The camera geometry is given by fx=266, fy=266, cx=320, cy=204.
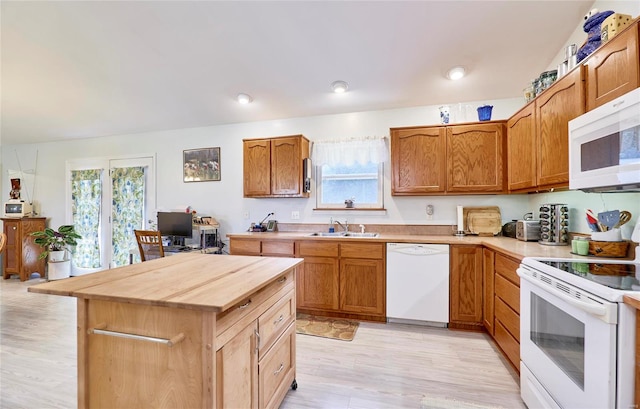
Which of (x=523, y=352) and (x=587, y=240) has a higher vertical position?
(x=587, y=240)

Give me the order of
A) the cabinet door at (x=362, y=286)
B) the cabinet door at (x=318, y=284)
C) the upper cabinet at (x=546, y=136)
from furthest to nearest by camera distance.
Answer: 1. the cabinet door at (x=318, y=284)
2. the cabinet door at (x=362, y=286)
3. the upper cabinet at (x=546, y=136)

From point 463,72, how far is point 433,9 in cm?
88

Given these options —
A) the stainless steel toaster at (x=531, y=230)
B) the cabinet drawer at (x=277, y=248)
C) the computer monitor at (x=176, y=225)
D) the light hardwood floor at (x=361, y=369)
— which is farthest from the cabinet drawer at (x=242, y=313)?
the computer monitor at (x=176, y=225)

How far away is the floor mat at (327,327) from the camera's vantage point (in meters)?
2.62

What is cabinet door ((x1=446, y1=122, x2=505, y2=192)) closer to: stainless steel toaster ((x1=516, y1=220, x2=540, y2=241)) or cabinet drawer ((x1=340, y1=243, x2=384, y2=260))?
stainless steel toaster ((x1=516, y1=220, x2=540, y2=241))

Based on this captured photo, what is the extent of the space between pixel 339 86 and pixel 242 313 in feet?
8.82

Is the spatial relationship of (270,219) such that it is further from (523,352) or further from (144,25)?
(523,352)

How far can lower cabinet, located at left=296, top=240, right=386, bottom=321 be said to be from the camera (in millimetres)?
2873

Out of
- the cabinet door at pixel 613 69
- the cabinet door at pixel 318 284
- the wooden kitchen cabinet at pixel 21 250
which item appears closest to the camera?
the cabinet door at pixel 613 69

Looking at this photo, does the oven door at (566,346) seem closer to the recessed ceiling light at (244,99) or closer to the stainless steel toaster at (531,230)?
the stainless steel toaster at (531,230)

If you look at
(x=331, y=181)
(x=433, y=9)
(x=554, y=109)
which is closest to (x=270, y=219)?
(x=331, y=181)

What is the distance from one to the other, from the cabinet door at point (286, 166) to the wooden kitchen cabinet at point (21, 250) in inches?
188

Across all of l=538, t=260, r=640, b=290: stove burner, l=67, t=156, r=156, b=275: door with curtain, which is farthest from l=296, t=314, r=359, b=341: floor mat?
l=67, t=156, r=156, b=275: door with curtain

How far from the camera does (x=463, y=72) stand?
9.21 feet
